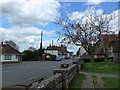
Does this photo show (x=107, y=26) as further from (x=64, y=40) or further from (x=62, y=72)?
(x=62, y=72)

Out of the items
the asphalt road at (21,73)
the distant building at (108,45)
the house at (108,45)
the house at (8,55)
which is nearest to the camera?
the asphalt road at (21,73)

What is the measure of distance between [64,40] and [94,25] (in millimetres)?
4477

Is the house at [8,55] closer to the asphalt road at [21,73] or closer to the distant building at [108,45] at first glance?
the asphalt road at [21,73]

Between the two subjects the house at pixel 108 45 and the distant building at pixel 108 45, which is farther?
the distant building at pixel 108 45

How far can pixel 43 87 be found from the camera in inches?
137

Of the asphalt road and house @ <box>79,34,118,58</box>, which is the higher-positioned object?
house @ <box>79,34,118,58</box>

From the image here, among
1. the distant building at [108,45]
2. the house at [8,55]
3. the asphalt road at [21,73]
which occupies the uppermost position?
the distant building at [108,45]

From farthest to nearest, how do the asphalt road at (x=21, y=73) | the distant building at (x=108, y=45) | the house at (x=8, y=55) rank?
the house at (x=8, y=55) < the distant building at (x=108, y=45) < the asphalt road at (x=21, y=73)

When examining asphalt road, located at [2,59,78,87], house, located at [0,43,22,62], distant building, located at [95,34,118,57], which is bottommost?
asphalt road, located at [2,59,78,87]

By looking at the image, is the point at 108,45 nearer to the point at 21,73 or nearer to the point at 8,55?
the point at 8,55

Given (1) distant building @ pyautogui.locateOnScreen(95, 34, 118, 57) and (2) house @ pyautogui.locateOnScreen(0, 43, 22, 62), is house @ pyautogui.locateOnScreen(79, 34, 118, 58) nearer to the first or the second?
(1) distant building @ pyautogui.locateOnScreen(95, 34, 118, 57)

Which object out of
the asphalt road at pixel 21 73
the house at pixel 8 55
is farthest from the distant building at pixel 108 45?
the house at pixel 8 55

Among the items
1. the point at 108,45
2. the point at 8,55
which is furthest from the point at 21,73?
the point at 108,45

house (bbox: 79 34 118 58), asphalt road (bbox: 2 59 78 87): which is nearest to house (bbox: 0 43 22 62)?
asphalt road (bbox: 2 59 78 87)
